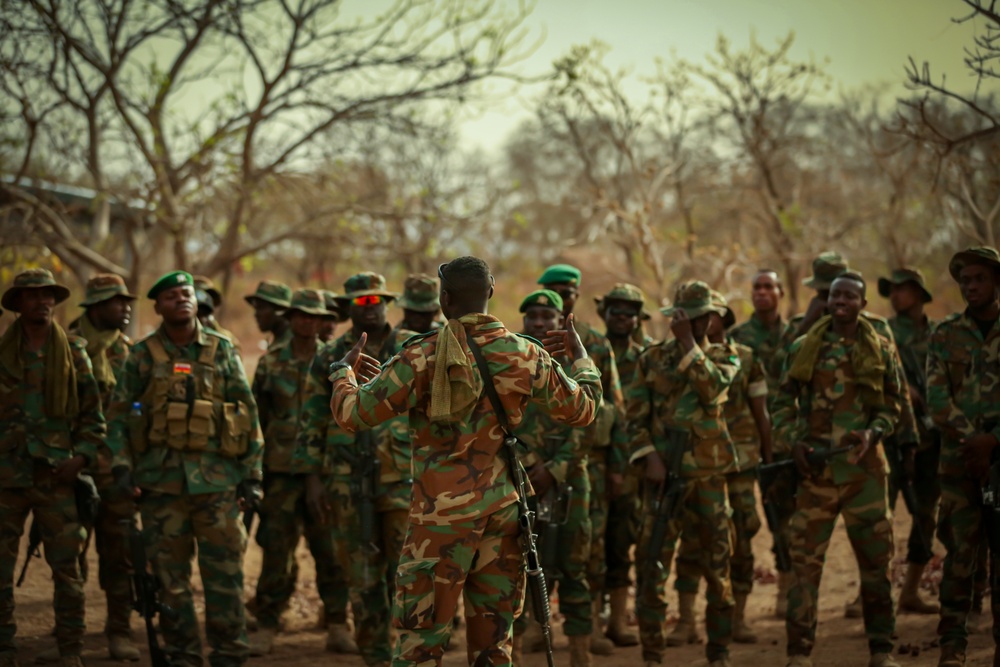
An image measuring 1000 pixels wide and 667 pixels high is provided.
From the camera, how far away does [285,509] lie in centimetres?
832

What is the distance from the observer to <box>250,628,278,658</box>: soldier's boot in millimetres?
8016

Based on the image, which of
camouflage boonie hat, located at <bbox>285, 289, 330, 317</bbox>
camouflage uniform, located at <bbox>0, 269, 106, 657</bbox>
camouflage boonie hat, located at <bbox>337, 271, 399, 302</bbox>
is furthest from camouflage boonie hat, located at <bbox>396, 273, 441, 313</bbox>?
camouflage uniform, located at <bbox>0, 269, 106, 657</bbox>

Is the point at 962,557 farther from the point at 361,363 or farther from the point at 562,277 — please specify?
the point at 361,363

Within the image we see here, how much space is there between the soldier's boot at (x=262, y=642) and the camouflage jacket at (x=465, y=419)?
3.74 m

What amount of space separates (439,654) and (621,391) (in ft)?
12.6

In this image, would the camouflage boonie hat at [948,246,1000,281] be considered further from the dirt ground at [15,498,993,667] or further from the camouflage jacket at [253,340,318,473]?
the camouflage jacket at [253,340,318,473]

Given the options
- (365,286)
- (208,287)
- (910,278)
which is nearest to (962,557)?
(910,278)

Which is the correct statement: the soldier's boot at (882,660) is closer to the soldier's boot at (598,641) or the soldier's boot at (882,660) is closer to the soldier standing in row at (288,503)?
the soldier's boot at (598,641)

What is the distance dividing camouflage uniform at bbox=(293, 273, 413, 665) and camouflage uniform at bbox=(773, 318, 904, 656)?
2645 millimetres

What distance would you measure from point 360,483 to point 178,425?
49.9 inches

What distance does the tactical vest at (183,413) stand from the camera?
21.8 feet

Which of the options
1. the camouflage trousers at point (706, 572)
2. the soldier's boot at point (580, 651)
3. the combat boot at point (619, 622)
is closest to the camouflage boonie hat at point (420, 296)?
the camouflage trousers at point (706, 572)

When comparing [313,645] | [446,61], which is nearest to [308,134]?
[446,61]

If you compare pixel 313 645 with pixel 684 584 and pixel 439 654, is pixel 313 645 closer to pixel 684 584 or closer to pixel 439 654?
pixel 684 584
